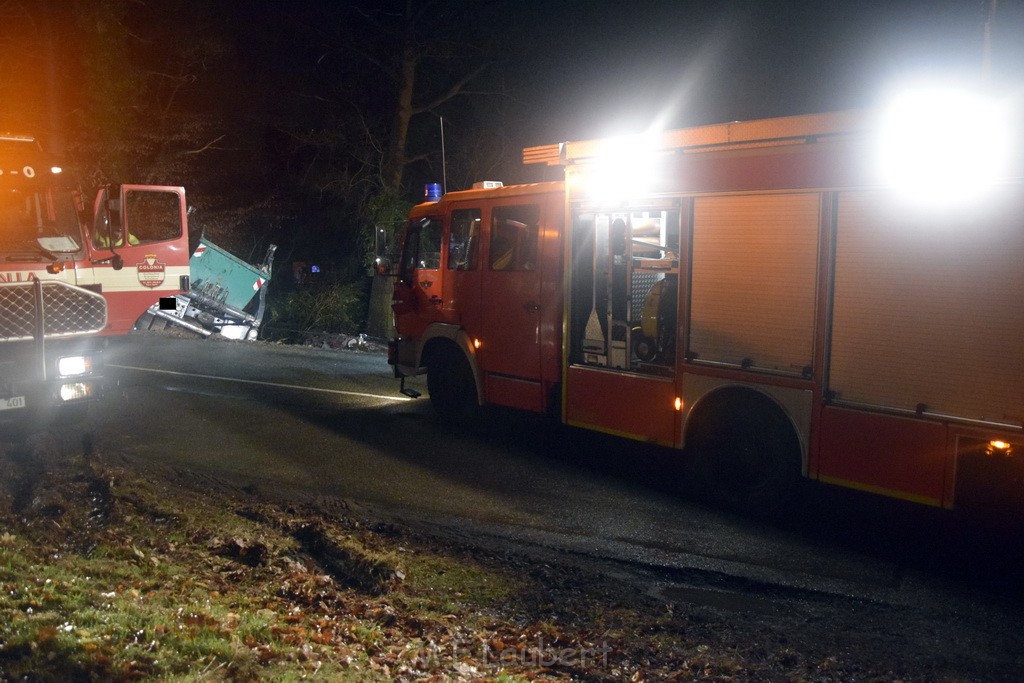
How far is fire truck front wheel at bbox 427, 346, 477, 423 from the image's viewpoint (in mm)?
9359

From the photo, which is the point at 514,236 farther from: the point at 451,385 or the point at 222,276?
the point at 222,276

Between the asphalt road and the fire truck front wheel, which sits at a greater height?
the fire truck front wheel

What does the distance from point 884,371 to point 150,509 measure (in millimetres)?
4864

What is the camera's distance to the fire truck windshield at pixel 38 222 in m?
8.38

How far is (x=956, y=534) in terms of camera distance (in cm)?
642

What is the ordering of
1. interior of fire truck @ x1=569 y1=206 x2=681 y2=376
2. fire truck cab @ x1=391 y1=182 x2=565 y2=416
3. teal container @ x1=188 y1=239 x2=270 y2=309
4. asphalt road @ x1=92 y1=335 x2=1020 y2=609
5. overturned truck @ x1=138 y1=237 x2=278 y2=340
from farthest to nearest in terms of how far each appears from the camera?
teal container @ x1=188 y1=239 x2=270 y2=309, overturned truck @ x1=138 y1=237 x2=278 y2=340, fire truck cab @ x1=391 y1=182 x2=565 y2=416, interior of fire truck @ x1=569 y1=206 x2=681 y2=376, asphalt road @ x1=92 y1=335 x2=1020 y2=609

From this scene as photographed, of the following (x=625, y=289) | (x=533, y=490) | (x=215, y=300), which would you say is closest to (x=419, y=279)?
(x=625, y=289)

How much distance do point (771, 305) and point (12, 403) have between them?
20.0 ft

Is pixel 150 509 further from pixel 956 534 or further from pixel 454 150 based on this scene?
pixel 454 150

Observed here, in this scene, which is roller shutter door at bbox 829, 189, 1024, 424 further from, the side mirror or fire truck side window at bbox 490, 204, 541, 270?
fire truck side window at bbox 490, 204, 541, 270

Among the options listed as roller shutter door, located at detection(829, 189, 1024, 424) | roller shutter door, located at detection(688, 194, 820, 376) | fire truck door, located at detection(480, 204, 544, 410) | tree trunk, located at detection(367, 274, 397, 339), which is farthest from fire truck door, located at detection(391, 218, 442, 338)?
tree trunk, located at detection(367, 274, 397, 339)

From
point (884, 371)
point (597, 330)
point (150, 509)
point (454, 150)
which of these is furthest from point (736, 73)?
point (150, 509)

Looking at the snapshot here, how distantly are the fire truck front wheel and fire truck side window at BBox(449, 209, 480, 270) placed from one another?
0.87 m

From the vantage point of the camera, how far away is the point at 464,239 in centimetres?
924
